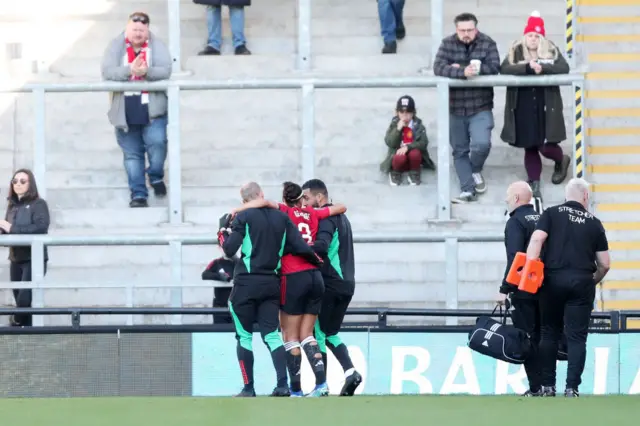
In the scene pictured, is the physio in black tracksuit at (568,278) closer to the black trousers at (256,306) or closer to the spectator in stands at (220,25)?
the black trousers at (256,306)

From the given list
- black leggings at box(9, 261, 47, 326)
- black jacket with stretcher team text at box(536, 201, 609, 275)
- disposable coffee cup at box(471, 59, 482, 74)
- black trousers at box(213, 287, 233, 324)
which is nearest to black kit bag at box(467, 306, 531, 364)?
black jacket with stretcher team text at box(536, 201, 609, 275)

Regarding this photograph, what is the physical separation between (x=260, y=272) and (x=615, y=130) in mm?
6232

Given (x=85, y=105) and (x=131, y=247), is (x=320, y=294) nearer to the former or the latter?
(x=131, y=247)

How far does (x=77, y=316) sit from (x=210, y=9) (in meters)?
4.82

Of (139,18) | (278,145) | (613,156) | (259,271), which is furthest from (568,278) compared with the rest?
(278,145)

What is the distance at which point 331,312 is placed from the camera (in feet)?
42.0

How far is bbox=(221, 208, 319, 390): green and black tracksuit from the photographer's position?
40.0 feet

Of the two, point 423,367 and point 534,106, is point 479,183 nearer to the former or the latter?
point 534,106

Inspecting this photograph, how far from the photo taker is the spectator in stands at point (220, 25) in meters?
17.6

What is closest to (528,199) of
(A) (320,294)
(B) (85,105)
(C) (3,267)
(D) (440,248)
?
(A) (320,294)

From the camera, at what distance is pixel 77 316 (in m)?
14.1

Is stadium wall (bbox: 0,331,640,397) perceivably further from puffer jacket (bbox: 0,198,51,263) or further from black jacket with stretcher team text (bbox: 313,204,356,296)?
black jacket with stretcher team text (bbox: 313,204,356,296)

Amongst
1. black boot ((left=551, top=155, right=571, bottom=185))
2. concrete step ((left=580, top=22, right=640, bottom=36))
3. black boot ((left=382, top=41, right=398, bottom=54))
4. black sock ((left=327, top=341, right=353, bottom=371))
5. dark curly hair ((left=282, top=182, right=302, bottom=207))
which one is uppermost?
concrete step ((left=580, top=22, right=640, bottom=36))

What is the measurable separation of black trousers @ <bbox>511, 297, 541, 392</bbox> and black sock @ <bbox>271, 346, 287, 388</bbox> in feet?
5.54
